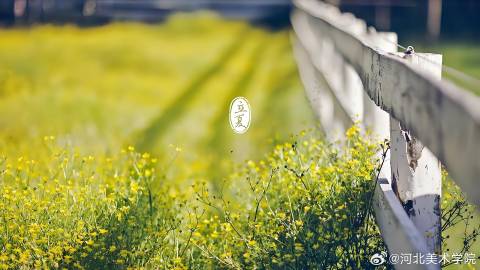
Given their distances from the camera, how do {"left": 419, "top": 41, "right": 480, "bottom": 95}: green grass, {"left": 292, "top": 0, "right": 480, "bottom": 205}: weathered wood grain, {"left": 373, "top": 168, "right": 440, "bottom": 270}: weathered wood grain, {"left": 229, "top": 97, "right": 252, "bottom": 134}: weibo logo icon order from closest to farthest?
{"left": 292, "top": 0, "right": 480, "bottom": 205}: weathered wood grain → {"left": 373, "top": 168, "right": 440, "bottom": 270}: weathered wood grain → {"left": 229, "top": 97, "right": 252, "bottom": 134}: weibo logo icon → {"left": 419, "top": 41, "right": 480, "bottom": 95}: green grass

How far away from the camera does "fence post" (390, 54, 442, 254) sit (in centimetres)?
451

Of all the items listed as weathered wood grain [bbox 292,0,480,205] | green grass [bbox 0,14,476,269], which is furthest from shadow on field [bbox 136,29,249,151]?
weathered wood grain [bbox 292,0,480,205]

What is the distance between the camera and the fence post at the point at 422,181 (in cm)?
451

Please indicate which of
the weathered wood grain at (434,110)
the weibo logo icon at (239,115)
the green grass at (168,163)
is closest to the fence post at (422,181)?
the weathered wood grain at (434,110)

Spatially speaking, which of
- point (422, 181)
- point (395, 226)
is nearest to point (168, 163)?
point (422, 181)

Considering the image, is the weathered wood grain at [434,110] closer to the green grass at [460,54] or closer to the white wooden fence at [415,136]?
the white wooden fence at [415,136]

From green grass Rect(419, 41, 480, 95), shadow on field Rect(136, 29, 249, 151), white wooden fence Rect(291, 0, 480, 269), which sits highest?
white wooden fence Rect(291, 0, 480, 269)

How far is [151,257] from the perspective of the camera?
16.9 ft

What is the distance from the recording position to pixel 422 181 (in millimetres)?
4559

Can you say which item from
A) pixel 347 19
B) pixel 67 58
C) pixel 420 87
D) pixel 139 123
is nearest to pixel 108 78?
pixel 67 58

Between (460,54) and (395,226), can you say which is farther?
(460,54)

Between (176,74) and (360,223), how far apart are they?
42.1ft

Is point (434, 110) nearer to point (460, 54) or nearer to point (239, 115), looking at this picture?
point (239, 115)

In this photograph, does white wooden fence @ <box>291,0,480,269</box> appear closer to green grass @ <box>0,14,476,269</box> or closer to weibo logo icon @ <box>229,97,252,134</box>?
green grass @ <box>0,14,476,269</box>
